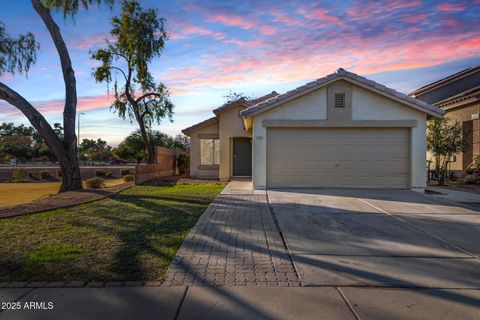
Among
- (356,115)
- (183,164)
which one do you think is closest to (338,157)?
(356,115)

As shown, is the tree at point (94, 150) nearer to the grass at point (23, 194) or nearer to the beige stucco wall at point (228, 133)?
the grass at point (23, 194)

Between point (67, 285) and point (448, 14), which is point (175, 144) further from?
point (67, 285)

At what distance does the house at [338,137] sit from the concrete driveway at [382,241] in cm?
286

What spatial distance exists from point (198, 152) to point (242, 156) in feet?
9.97

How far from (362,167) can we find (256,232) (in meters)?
7.92

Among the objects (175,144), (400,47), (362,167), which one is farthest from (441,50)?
(175,144)

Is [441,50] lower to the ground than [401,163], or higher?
higher

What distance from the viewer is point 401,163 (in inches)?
501

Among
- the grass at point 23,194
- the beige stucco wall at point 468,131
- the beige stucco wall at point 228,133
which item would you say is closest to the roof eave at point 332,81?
the beige stucco wall at point 468,131

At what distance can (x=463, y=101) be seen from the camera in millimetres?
17016

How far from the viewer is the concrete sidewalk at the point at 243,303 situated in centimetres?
321

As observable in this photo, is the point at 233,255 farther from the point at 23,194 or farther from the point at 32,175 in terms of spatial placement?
the point at 32,175

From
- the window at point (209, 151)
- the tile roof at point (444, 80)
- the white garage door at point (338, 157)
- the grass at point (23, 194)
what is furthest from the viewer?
the window at point (209, 151)

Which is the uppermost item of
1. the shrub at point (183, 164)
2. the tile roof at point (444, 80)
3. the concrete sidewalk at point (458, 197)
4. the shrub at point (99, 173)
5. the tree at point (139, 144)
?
the tile roof at point (444, 80)
